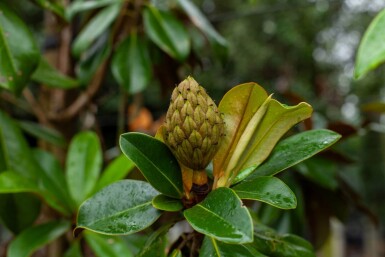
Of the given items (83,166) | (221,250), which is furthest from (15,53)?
(221,250)

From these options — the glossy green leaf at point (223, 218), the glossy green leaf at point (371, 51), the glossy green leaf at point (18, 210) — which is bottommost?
the glossy green leaf at point (18, 210)

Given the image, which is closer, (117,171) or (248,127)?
(248,127)

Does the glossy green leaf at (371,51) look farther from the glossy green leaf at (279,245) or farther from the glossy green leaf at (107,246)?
the glossy green leaf at (107,246)

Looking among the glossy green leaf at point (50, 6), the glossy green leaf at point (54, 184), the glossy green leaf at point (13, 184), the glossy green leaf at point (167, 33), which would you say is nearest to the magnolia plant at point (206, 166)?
the glossy green leaf at point (13, 184)

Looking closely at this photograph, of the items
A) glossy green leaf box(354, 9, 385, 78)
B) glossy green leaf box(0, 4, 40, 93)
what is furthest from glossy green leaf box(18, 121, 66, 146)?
glossy green leaf box(354, 9, 385, 78)

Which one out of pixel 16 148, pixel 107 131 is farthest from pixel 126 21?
pixel 107 131

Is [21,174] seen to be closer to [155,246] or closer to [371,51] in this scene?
[155,246]
